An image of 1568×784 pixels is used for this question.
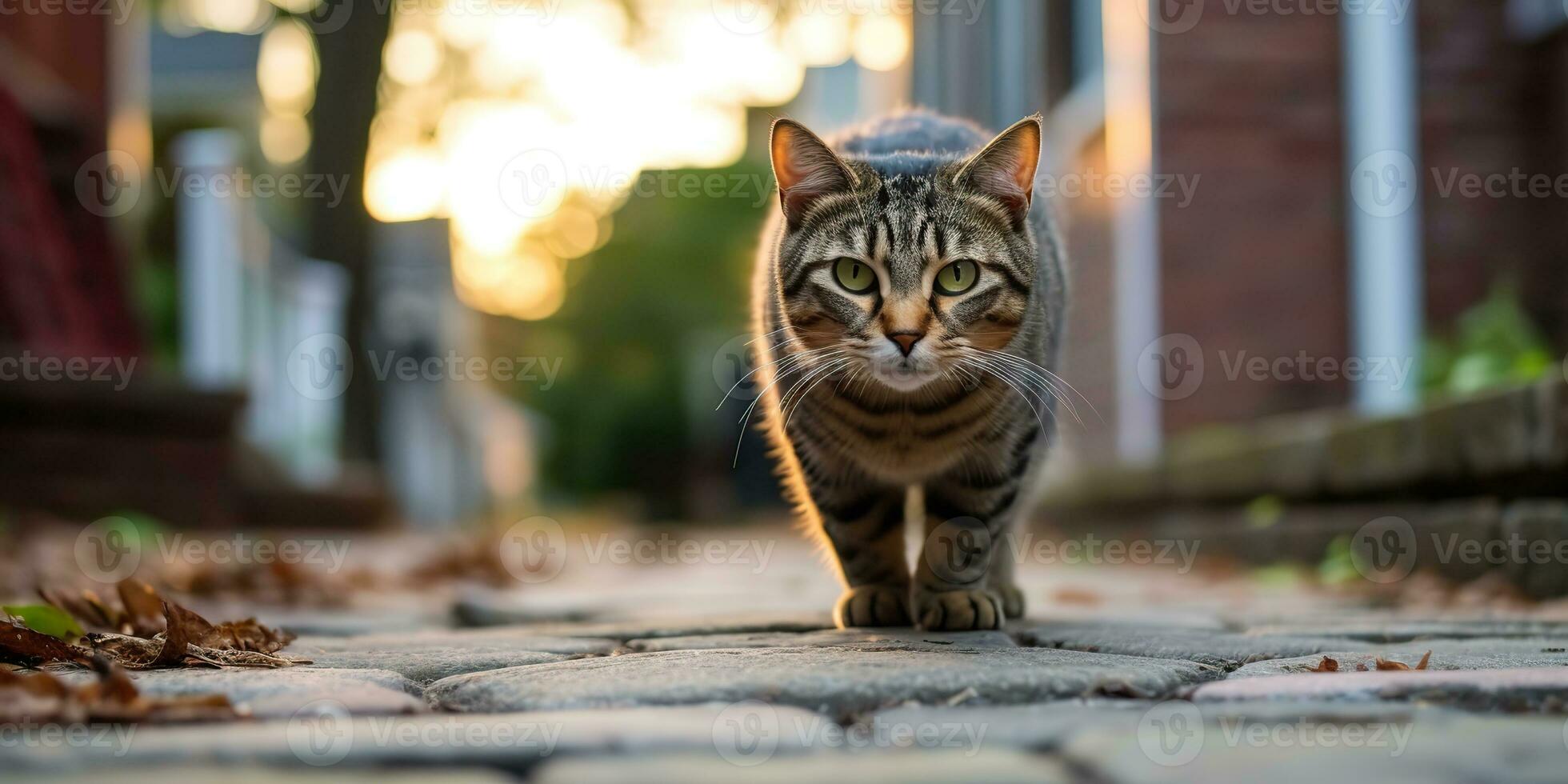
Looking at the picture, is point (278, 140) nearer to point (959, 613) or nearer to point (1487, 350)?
point (1487, 350)

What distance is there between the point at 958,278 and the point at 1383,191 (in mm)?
3833

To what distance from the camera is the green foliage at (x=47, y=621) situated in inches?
74.7

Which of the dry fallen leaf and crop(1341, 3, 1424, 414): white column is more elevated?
crop(1341, 3, 1424, 414): white column

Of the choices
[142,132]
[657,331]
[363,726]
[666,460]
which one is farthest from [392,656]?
[657,331]

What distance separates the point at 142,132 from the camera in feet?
33.3

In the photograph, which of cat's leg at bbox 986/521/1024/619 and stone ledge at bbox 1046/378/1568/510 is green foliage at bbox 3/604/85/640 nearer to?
cat's leg at bbox 986/521/1024/619

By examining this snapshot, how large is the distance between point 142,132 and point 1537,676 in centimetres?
1062

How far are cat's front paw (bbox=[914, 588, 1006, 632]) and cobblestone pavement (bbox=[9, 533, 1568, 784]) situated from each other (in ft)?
0.28

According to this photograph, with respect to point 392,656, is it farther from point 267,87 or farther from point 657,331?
point 657,331

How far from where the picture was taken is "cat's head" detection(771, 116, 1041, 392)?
231 cm

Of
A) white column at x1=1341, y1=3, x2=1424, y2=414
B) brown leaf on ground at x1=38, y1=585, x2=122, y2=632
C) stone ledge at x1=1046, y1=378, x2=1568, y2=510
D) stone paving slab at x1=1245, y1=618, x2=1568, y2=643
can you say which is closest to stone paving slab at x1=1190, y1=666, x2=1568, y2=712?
stone paving slab at x1=1245, y1=618, x2=1568, y2=643

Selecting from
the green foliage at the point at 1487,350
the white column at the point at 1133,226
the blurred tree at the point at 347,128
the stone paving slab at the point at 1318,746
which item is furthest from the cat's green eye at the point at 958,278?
the blurred tree at the point at 347,128

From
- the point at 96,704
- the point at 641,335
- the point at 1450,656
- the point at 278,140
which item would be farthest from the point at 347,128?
the point at 641,335

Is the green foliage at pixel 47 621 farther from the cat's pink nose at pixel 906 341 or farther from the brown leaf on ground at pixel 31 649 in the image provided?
the cat's pink nose at pixel 906 341
